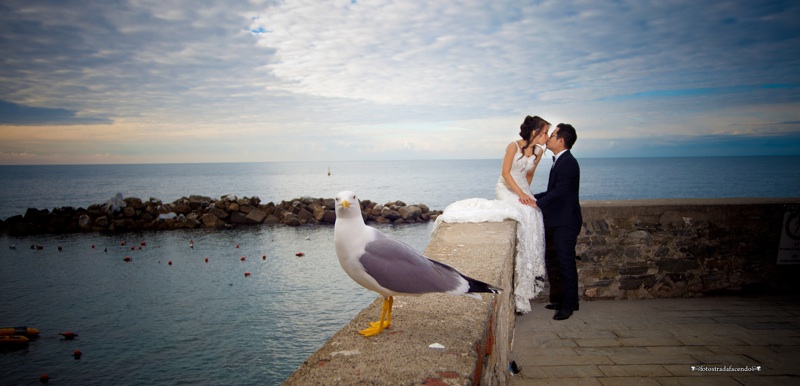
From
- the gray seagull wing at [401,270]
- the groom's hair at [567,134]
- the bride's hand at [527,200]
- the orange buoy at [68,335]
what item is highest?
the groom's hair at [567,134]

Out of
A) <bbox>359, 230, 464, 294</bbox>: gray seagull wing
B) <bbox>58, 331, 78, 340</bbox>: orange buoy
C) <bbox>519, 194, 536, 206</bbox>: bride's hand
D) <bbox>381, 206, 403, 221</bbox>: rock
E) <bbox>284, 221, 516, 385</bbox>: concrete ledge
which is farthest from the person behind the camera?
<bbox>381, 206, 403, 221</bbox>: rock

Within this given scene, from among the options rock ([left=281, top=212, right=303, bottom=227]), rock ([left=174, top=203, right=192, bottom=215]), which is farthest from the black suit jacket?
rock ([left=174, top=203, right=192, bottom=215])

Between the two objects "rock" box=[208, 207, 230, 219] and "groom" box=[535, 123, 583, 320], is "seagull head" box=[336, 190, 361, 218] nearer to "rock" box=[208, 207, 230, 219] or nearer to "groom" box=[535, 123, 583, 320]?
"groom" box=[535, 123, 583, 320]

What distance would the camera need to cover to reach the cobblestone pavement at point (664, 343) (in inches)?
146

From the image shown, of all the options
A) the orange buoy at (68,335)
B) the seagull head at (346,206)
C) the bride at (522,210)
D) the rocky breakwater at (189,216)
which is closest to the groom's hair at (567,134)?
the bride at (522,210)

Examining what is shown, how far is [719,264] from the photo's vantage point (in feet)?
19.6

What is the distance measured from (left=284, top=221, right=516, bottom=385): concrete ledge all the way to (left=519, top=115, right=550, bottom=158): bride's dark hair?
2.66 m

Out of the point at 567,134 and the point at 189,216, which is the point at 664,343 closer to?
the point at 567,134

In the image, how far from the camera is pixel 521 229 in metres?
4.80

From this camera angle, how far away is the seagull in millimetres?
1896

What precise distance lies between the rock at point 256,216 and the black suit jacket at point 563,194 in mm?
21292

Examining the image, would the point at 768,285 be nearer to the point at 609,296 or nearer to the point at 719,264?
the point at 719,264

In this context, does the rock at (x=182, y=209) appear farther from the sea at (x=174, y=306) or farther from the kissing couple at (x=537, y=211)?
the kissing couple at (x=537, y=211)

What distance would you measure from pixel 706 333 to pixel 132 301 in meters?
12.9
